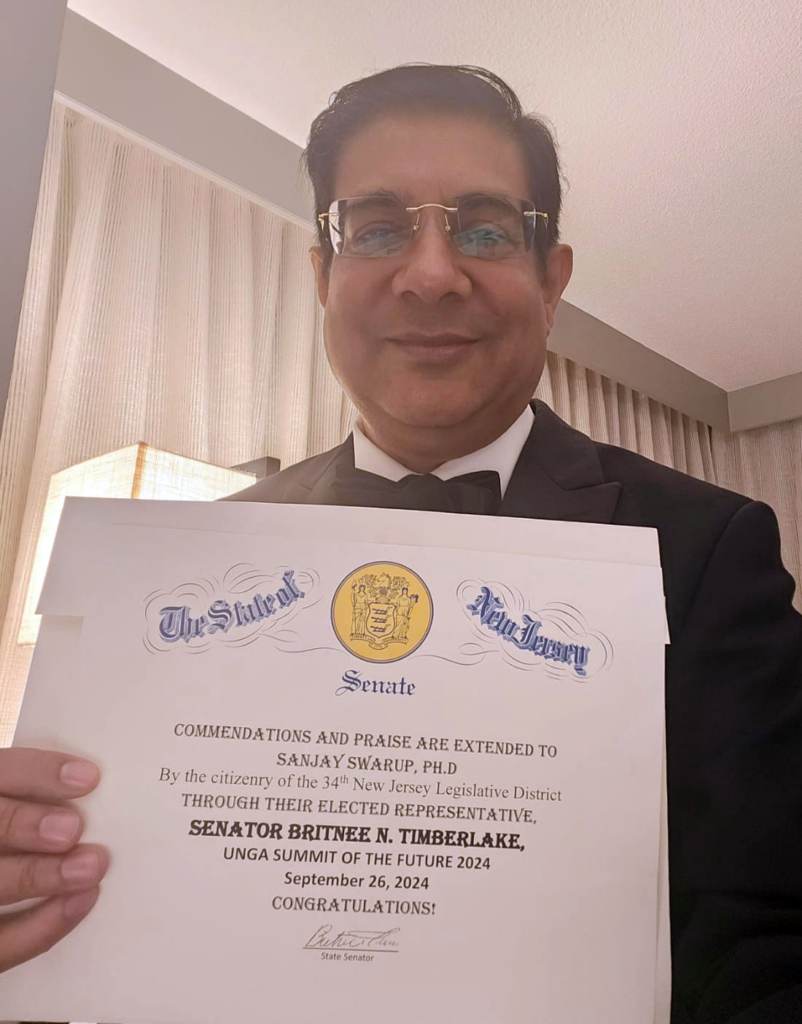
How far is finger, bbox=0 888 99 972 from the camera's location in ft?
1.11

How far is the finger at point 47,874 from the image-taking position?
0.34 metres

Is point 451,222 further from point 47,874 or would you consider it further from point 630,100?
point 630,100

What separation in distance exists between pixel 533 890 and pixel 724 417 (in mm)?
1511

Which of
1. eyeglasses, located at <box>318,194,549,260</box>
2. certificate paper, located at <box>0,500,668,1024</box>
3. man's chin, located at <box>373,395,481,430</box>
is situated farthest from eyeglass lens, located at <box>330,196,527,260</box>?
certificate paper, located at <box>0,500,668,1024</box>

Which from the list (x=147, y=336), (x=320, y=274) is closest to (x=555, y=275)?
(x=320, y=274)

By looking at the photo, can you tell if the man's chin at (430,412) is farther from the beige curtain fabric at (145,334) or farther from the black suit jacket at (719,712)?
the beige curtain fabric at (145,334)

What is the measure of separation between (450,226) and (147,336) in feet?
2.15

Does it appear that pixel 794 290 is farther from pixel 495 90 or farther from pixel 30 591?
pixel 30 591

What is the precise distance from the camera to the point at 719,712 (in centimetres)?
52

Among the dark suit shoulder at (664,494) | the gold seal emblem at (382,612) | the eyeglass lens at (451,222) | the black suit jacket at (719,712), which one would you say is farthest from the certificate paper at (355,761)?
the eyeglass lens at (451,222)

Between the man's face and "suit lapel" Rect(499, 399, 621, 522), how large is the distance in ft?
0.16

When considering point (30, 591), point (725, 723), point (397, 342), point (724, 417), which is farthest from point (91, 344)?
point (724, 417)

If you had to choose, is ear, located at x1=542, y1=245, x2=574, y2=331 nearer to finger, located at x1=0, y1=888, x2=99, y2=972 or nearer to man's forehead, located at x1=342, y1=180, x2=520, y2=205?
man's forehead, located at x1=342, y1=180, x2=520, y2=205
